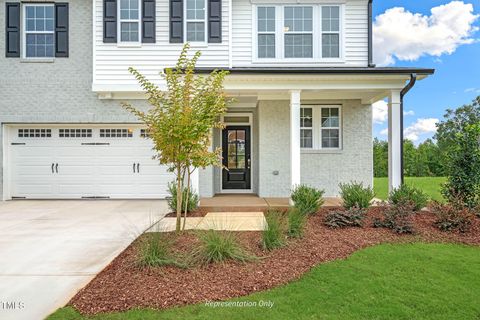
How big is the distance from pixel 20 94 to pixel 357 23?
37.5 feet

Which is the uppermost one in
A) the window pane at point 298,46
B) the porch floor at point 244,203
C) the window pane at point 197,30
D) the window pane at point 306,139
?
the window pane at point 197,30

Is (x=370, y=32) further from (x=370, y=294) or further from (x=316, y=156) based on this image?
(x=370, y=294)

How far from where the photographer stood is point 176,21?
10.7 metres

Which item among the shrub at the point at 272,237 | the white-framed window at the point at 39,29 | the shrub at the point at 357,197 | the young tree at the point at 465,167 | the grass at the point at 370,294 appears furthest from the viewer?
the white-framed window at the point at 39,29

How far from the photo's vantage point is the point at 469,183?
7.29 meters

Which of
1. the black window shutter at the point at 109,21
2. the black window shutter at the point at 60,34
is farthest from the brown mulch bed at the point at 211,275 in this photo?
the black window shutter at the point at 60,34

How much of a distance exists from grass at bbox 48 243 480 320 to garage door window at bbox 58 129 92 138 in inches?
347

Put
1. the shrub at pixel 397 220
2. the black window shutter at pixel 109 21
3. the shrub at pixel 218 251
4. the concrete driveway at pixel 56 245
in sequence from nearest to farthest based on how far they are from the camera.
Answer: the concrete driveway at pixel 56 245, the shrub at pixel 218 251, the shrub at pixel 397 220, the black window shutter at pixel 109 21

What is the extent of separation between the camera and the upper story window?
11.0 metres

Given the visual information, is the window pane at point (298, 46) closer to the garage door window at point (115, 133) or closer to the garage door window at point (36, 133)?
the garage door window at point (115, 133)

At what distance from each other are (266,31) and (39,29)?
24.7 ft

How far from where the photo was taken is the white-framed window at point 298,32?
36.1 feet

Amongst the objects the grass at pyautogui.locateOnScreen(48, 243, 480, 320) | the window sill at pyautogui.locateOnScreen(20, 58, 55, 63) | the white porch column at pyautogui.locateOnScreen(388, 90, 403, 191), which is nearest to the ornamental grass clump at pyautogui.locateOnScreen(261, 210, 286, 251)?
the grass at pyautogui.locateOnScreen(48, 243, 480, 320)

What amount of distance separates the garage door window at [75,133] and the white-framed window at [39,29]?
8.27 ft
